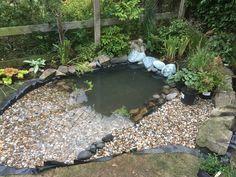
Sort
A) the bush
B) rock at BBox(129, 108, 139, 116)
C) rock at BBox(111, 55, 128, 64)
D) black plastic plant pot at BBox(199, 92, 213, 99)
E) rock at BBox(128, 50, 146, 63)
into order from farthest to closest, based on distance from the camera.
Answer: the bush, rock at BBox(128, 50, 146, 63), rock at BBox(111, 55, 128, 64), black plastic plant pot at BBox(199, 92, 213, 99), rock at BBox(129, 108, 139, 116)

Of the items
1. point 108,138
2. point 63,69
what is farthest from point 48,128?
point 63,69

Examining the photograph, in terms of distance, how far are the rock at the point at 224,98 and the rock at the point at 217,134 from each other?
30.5 inches

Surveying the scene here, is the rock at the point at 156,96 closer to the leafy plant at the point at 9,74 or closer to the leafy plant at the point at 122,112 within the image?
the leafy plant at the point at 122,112

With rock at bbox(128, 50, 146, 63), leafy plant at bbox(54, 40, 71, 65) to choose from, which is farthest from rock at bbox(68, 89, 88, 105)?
rock at bbox(128, 50, 146, 63)

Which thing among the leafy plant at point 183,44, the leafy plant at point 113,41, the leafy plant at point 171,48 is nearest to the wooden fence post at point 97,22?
the leafy plant at point 113,41

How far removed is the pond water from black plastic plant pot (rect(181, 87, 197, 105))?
604 mm

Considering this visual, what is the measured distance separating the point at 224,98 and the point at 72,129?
2560 mm

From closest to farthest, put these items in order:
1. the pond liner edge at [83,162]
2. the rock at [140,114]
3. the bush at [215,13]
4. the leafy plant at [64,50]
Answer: the pond liner edge at [83,162]
the rock at [140,114]
the leafy plant at [64,50]
the bush at [215,13]

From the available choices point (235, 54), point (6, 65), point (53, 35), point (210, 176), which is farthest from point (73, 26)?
point (210, 176)

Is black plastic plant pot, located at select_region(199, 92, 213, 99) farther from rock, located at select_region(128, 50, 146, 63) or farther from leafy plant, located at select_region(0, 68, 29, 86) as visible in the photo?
leafy plant, located at select_region(0, 68, 29, 86)

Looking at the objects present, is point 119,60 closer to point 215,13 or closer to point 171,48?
point 171,48

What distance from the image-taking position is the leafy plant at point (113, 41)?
605cm

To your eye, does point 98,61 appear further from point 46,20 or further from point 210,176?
point 210,176

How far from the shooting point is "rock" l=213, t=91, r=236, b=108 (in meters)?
4.87
